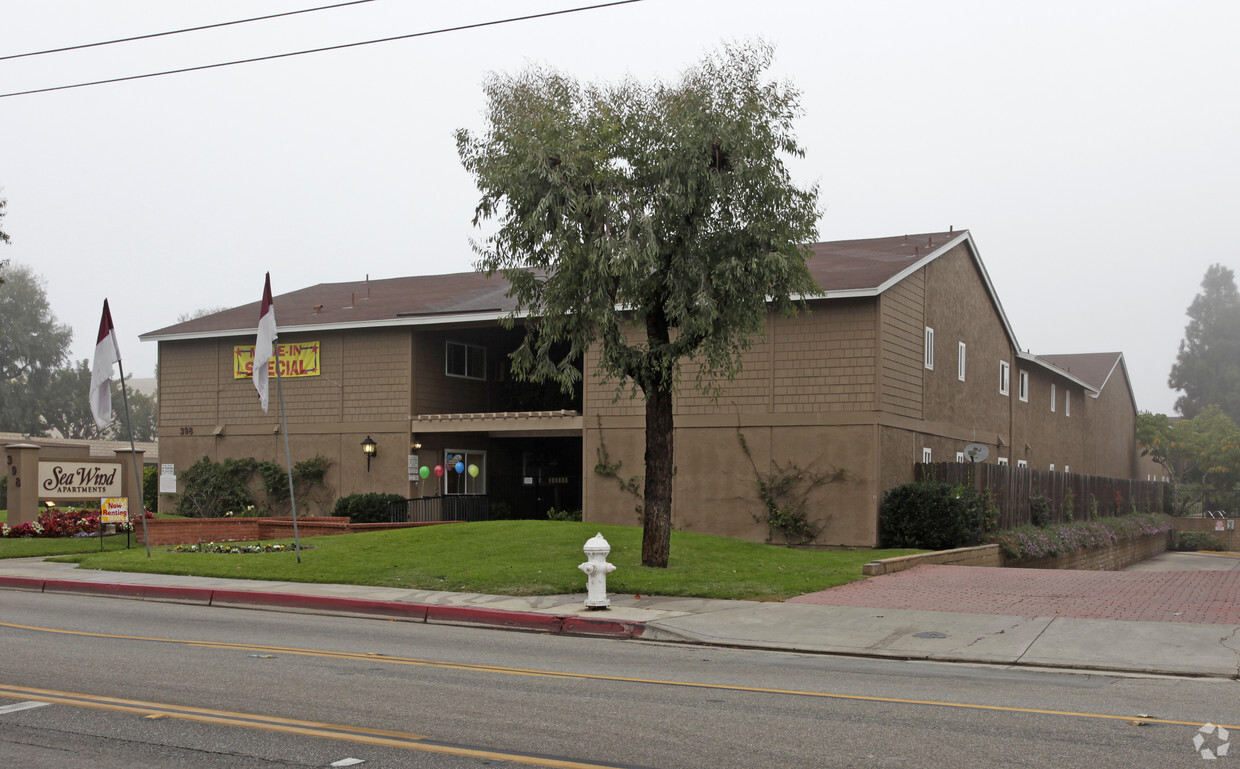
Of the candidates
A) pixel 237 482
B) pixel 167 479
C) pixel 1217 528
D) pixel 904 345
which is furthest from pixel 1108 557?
pixel 167 479

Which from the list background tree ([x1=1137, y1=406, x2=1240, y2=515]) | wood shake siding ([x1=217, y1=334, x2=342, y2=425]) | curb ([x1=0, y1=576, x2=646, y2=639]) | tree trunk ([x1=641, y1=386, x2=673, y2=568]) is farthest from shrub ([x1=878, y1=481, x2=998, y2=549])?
background tree ([x1=1137, y1=406, x2=1240, y2=515])

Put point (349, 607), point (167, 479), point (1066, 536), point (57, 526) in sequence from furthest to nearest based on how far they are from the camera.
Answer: point (167, 479), point (1066, 536), point (57, 526), point (349, 607)

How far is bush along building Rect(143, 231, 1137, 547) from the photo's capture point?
25.9m

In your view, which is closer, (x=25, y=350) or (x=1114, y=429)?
(x=1114, y=429)

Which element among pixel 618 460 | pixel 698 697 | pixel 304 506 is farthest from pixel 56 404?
pixel 698 697

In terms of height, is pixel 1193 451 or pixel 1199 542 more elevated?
pixel 1193 451

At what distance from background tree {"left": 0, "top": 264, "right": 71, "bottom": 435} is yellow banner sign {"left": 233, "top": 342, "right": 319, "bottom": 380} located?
5284cm

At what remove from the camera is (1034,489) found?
31.3m

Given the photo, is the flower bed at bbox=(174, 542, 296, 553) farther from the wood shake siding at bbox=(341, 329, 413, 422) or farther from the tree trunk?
the wood shake siding at bbox=(341, 329, 413, 422)

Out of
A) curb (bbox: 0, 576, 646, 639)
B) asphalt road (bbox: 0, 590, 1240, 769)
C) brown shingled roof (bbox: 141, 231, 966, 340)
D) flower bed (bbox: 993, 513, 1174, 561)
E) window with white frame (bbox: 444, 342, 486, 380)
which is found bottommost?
flower bed (bbox: 993, 513, 1174, 561)

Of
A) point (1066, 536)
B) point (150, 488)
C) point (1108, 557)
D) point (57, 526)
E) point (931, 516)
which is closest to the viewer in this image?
point (931, 516)

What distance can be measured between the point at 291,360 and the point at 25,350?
2164 inches

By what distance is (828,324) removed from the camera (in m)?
26.0

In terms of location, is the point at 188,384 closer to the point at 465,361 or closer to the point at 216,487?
the point at 216,487
